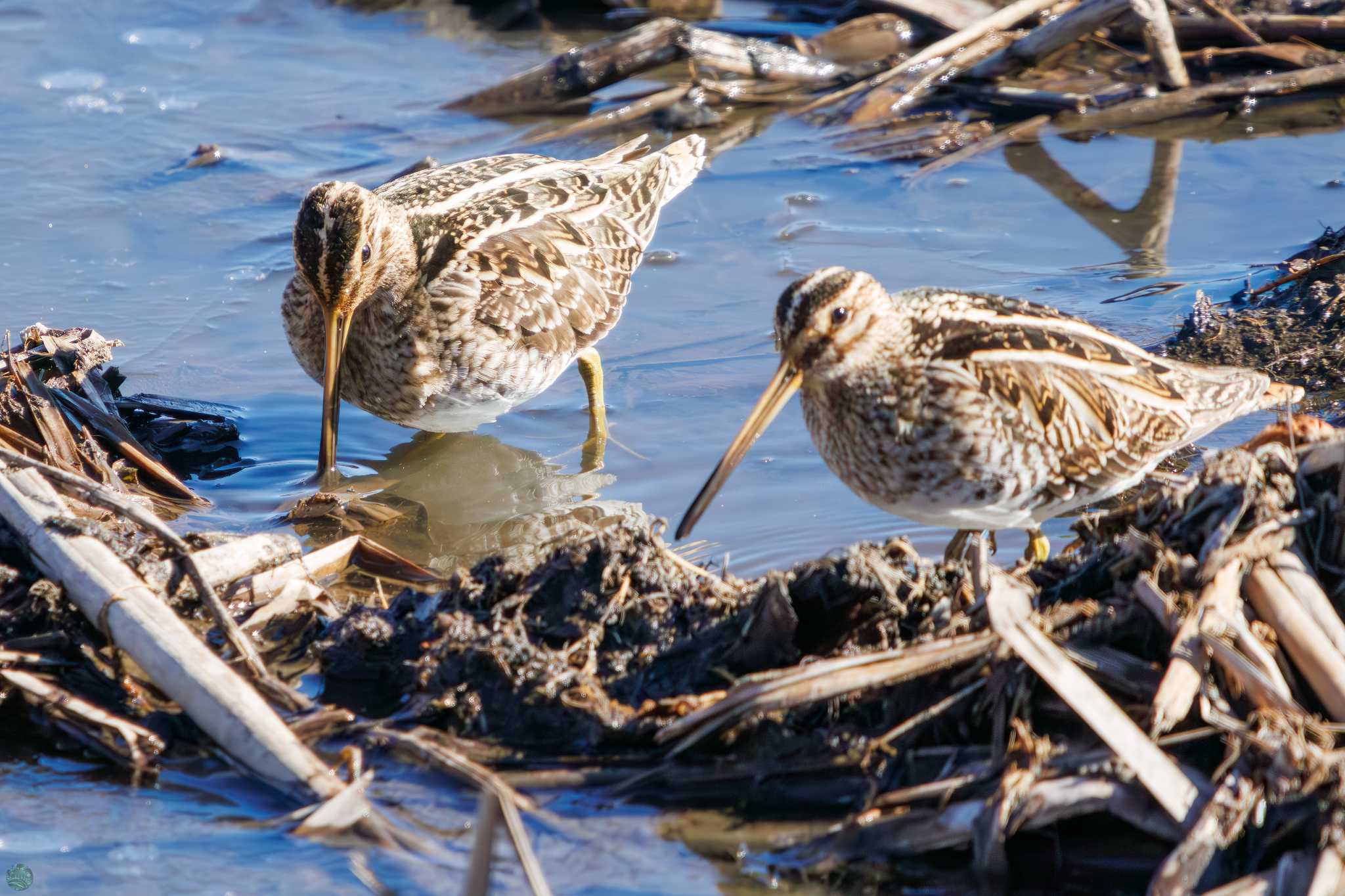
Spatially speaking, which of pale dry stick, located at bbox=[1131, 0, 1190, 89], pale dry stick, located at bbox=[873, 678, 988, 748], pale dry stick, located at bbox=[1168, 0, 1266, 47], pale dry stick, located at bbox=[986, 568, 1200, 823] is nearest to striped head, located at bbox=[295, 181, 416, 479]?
pale dry stick, located at bbox=[873, 678, 988, 748]

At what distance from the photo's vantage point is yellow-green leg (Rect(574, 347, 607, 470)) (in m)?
6.57

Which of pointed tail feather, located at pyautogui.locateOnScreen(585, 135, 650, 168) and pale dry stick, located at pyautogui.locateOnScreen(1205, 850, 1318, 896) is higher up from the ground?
pointed tail feather, located at pyautogui.locateOnScreen(585, 135, 650, 168)

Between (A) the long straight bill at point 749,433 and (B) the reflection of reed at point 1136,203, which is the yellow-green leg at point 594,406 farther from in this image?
(B) the reflection of reed at point 1136,203

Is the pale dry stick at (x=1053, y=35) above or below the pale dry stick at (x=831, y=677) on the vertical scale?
above

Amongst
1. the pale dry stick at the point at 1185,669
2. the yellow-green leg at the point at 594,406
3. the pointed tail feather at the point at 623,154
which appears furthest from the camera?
the pointed tail feather at the point at 623,154

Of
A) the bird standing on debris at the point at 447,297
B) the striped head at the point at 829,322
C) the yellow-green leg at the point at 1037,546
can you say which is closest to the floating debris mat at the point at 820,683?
the yellow-green leg at the point at 1037,546

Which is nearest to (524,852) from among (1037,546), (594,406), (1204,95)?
(1037,546)

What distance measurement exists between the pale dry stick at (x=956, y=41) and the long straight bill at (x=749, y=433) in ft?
18.1

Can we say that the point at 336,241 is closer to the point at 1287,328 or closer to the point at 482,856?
the point at 482,856

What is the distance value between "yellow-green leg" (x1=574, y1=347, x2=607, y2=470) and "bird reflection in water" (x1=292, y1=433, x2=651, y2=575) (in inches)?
6.6

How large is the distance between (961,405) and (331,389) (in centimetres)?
281

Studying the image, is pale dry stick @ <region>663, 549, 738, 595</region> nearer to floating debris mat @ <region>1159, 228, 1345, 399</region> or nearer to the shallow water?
the shallow water

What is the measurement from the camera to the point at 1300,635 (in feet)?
12.1

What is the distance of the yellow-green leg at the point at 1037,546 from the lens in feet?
16.6
